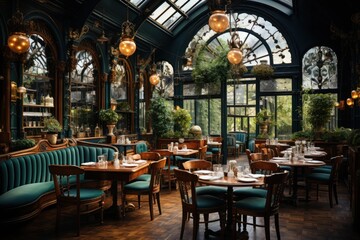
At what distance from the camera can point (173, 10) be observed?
39.2 feet

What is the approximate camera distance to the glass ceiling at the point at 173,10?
11.2m

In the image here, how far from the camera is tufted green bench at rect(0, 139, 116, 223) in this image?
4109mm

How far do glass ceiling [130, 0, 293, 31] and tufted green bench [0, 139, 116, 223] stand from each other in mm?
6512

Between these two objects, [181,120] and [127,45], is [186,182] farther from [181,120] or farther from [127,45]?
[181,120]

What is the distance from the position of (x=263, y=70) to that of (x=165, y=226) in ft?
27.6

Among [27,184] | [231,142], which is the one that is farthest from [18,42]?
[231,142]

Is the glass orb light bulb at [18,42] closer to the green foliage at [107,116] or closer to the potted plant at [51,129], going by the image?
the potted plant at [51,129]

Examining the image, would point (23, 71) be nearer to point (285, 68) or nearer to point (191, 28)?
point (191, 28)

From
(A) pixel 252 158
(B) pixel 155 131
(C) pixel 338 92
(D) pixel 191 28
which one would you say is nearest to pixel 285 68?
(C) pixel 338 92

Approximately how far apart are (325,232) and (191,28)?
10.2m

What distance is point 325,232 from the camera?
4285mm

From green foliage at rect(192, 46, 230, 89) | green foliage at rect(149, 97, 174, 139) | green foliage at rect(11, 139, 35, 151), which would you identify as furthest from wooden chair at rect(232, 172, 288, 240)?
green foliage at rect(192, 46, 230, 89)

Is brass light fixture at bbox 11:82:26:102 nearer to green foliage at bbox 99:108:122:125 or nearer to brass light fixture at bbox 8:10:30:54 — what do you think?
brass light fixture at bbox 8:10:30:54

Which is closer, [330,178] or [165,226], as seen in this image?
[165,226]
